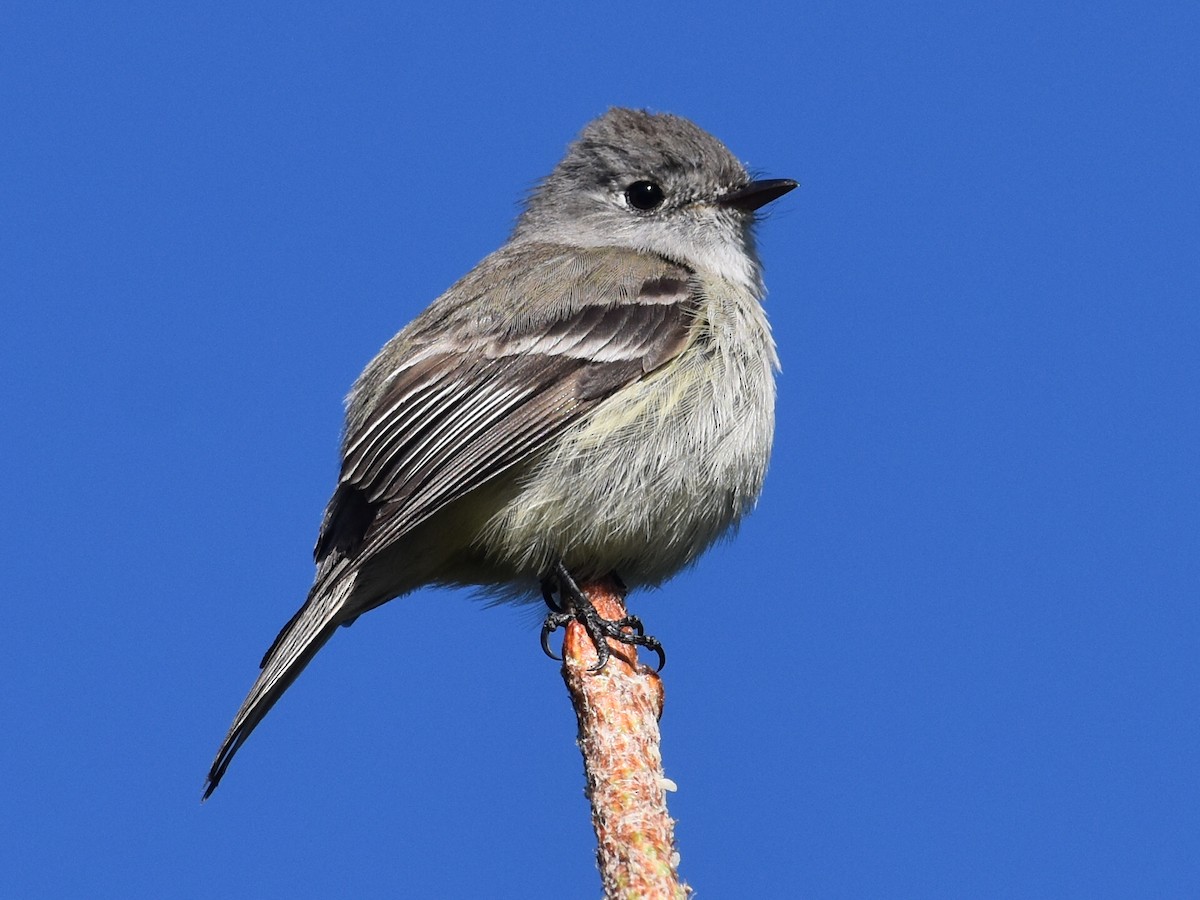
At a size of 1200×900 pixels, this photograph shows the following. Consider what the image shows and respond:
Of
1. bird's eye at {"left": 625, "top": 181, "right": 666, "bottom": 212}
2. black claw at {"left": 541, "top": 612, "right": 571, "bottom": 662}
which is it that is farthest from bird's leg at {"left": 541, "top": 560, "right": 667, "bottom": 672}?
bird's eye at {"left": 625, "top": 181, "right": 666, "bottom": 212}

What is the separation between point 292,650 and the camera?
5359 millimetres

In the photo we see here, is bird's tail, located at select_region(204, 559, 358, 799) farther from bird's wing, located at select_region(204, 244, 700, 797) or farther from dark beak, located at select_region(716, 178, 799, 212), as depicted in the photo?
dark beak, located at select_region(716, 178, 799, 212)

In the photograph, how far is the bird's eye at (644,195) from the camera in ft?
23.2

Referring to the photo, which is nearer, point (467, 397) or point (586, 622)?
point (586, 622)

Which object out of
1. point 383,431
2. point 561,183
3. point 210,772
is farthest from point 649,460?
point 561,183

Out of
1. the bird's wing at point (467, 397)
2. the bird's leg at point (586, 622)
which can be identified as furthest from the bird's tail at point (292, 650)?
the bird's leg at point (586, 622)

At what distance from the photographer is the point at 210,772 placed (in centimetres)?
511

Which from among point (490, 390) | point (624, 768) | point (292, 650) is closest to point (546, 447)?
point (490, 390)

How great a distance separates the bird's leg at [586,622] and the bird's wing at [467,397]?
1.73ft

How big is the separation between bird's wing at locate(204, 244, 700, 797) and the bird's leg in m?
0.53

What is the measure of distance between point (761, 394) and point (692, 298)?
1.83 feet

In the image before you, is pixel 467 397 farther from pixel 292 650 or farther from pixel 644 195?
pixel 644 195

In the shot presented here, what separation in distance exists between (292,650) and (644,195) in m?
2.98

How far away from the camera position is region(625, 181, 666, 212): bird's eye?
707 cm
